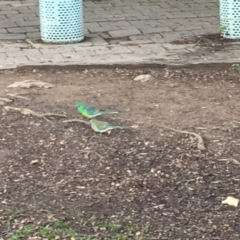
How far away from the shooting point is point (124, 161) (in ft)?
14.1

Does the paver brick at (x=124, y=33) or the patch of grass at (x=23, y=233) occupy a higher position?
the patch of grass at (x=23, y=233)

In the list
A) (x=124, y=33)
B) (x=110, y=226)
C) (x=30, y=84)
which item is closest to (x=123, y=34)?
(x=124, y=33)

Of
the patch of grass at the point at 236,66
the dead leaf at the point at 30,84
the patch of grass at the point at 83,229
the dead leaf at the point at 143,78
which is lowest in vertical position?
the patch of grass at the point at 236,66

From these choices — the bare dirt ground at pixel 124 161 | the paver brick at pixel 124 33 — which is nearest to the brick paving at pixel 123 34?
the paver brick at pixel 124 33

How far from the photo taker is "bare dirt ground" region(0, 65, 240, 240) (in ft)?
11.6

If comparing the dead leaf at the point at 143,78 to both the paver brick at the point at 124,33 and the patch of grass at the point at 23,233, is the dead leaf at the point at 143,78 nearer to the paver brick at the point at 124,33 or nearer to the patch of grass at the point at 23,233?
the paver brick at the point at 124,33

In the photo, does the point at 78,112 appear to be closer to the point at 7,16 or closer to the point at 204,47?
the point at 204,47

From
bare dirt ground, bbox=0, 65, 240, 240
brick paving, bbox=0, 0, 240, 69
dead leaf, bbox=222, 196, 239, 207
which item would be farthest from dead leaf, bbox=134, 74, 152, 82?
dead leaf, bbox=222, 196, 239, 207

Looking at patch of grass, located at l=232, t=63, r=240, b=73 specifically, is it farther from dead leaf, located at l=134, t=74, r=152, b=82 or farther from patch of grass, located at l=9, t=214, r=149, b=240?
patch of grass, located at l=9, t=214, r=149, b=240

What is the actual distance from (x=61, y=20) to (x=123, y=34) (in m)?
0.78

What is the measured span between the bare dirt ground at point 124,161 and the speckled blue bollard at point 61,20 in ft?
4.11

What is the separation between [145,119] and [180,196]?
1307mm

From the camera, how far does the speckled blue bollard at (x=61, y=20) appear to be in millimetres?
7234

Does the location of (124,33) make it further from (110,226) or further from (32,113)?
(110,226)
